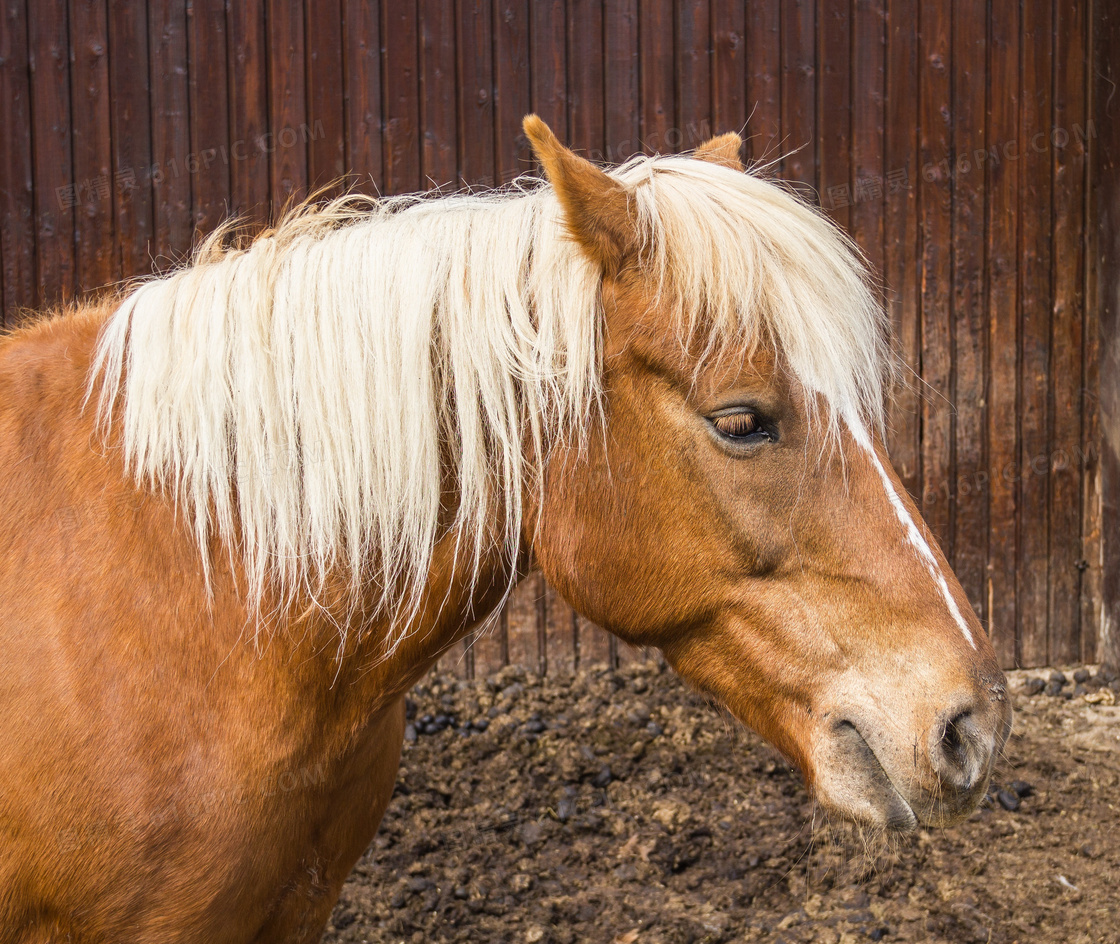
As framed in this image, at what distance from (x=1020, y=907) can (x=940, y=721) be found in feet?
7.77

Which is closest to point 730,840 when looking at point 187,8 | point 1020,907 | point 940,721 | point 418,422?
point 1020,907

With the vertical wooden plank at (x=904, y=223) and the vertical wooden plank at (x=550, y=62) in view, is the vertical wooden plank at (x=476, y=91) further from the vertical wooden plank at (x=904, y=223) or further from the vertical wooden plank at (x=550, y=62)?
the vertical wooden plank at (x=904, y=223)

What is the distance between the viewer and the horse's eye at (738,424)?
164 centimetres

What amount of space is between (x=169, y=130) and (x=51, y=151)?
1.95ft

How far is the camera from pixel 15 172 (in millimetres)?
4574

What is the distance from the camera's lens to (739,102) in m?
4.82

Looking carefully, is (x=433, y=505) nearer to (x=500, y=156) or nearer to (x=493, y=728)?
(x=493, y=728)

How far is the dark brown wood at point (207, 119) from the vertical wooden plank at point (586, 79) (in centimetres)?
176

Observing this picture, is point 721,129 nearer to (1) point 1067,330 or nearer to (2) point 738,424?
(1) point 1067,330

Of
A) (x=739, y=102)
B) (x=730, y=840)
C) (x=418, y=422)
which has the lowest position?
(x=730, y=840)

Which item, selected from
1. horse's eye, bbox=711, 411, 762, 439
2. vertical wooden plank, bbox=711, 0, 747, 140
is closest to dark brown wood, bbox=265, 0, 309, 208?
vertical wooden plank, bbox=711, 0, 747, 140

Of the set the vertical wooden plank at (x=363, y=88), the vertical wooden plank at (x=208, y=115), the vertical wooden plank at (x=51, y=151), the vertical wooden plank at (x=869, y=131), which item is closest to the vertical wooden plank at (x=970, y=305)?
the vertical wooden plank at (x=869, y=131)

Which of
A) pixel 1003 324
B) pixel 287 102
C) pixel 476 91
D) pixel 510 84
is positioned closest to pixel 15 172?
pixel 287 102

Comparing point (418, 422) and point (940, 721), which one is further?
point (418, 422)
